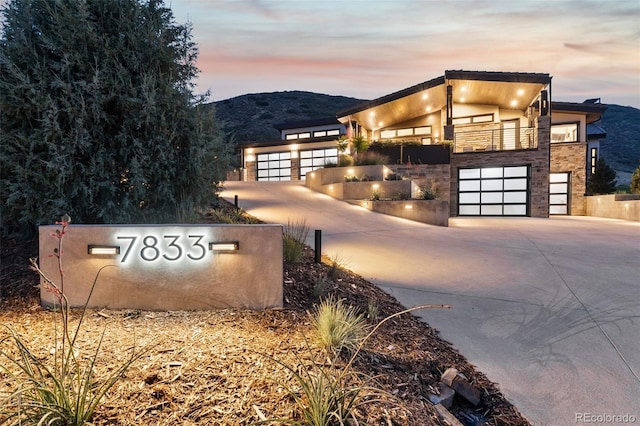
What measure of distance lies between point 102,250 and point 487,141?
19012 mm

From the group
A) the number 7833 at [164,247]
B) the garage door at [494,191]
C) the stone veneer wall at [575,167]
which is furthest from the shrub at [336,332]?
the stone veneer wall at [575,167]

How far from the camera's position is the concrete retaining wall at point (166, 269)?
358cm

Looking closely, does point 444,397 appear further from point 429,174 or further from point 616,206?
point 616,206

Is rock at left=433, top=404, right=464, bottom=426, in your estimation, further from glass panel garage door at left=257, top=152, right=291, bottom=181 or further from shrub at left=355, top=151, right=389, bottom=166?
glass panel garage door at left=257, top=152, right=291, bottom=181

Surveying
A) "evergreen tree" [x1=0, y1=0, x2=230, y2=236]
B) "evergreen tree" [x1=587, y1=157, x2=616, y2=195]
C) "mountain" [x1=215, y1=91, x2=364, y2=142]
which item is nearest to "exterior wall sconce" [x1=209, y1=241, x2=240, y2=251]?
"evergreen tree" [x1=0, y1=0, x2=230, y2=236]

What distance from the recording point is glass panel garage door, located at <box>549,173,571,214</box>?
1838cm

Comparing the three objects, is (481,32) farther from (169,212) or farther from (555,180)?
(169,212)

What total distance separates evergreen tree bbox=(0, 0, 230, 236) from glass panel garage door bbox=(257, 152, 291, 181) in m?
21.6

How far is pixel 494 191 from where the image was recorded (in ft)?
56.9

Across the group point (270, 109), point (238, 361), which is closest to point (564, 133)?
point (238, 361)

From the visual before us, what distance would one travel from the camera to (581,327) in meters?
3.71

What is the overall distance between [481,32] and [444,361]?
43.2 ft

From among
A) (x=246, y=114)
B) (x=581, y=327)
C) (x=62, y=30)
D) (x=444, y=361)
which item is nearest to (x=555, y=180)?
(x=581, y=327)

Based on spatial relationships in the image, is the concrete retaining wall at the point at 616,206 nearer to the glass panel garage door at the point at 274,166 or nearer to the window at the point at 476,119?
the window at the point at 476,119
